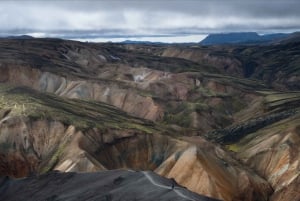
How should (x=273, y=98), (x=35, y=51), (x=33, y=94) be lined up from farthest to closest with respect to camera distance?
(x=35, y=51), (x=273, y=98), (x=33, y=94)

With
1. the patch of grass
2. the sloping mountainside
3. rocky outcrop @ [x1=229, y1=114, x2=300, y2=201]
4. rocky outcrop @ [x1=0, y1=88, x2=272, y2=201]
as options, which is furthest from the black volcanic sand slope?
rocky outcrop @ [x1=229, y1=114, x2=300, y2=201]

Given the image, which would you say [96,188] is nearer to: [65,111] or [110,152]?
[110,152]

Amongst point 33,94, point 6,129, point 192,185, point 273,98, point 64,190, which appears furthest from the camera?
point 273,98

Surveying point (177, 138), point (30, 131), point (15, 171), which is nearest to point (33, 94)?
point (30, 131)

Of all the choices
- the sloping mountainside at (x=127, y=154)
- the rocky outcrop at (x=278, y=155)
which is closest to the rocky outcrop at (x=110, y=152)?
the sloping mountainside at (x=127, y=154)

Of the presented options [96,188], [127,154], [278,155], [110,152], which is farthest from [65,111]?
[96,188]

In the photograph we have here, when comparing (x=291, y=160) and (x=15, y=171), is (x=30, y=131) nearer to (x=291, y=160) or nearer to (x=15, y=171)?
(x=15, y=171)

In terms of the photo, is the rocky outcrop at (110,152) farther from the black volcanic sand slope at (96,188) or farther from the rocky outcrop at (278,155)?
the black volcanic sand slope at (96,188)

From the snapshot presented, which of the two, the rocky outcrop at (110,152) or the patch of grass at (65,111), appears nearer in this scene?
the rocky outcrop at (110,152)

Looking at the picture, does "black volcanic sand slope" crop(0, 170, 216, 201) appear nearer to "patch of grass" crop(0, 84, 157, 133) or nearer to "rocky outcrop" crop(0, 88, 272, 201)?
"rocky outcrop" crop(0, 88, 272, 201)
